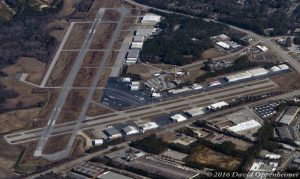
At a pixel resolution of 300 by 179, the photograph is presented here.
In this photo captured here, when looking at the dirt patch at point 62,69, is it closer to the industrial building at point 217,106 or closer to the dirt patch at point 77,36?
the dirt patch at point 77,36

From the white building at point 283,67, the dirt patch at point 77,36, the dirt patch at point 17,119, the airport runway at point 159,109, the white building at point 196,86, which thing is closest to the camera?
the airport runway at point 159,109

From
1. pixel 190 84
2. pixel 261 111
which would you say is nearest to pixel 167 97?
pixel 190 84

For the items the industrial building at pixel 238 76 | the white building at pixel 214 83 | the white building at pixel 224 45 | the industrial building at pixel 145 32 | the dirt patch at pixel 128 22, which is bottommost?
the dirt patch at pixel 128 22

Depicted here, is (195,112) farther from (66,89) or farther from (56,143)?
(66,89)

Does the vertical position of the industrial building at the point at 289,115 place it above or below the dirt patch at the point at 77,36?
above

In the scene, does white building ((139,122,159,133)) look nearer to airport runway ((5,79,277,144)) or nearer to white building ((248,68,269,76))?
airport runway ((5,79,277,144))

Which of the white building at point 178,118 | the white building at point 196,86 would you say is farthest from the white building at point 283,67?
the white building at point 178,118

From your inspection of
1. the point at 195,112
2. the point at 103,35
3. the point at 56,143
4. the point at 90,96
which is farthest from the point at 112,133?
the point at 103,35
